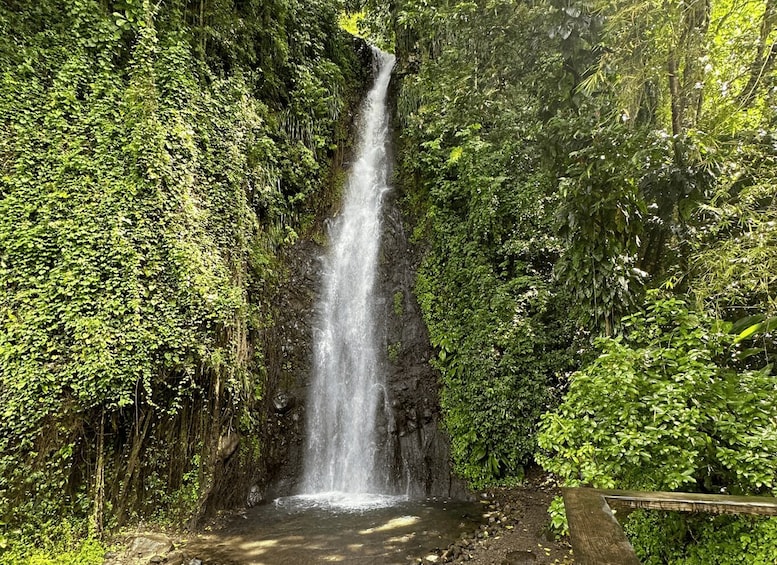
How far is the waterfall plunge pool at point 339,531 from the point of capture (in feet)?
18.4

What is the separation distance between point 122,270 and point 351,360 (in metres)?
5.05

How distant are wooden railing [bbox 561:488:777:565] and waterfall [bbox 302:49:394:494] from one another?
6560 mm

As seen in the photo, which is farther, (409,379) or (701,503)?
(409,379)

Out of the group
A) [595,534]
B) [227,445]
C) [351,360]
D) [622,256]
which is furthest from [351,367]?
[595,534]

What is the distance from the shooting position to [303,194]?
37.1ft

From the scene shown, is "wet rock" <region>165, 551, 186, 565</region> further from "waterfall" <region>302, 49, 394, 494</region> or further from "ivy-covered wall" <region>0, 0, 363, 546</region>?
"waterfall" <region>302, 49, 394, 494</region>

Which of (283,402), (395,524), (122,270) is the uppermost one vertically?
(122,270)

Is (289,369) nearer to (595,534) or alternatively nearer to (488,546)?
(488,546)

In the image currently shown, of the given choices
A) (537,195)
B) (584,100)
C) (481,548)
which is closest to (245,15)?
(537,195)

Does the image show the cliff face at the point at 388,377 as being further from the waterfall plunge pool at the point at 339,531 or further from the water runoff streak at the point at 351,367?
the waterfall plunge pool at the point at 339,531

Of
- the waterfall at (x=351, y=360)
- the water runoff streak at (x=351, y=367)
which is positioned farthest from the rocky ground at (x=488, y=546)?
the waterfall at (x=351, y=360)

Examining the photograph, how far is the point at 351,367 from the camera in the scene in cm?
990

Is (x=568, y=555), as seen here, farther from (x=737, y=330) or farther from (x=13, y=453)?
(x=13, y=453)

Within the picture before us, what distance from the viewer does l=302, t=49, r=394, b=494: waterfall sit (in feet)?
28.7
